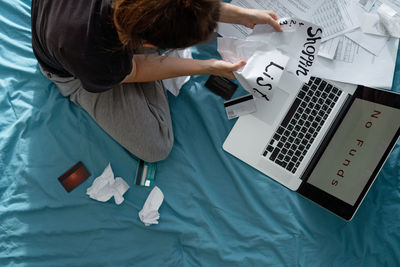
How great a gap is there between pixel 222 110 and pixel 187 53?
223mm

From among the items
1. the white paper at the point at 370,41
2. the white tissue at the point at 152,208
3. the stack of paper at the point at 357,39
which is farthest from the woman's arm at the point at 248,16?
the white tissue at the point at 152,208

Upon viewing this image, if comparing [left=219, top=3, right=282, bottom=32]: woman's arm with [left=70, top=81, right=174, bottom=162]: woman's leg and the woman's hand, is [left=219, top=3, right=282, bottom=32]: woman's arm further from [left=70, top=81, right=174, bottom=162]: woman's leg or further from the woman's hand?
[left=70, top=81, right=174, bottom=162]: woman's leg

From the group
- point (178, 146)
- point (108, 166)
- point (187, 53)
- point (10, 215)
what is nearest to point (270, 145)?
point (178, 146)

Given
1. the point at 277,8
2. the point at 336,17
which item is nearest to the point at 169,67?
the point at 277,8

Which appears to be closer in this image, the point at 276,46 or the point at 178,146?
the point at 276,46

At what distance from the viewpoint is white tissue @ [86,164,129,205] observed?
2.99 feet

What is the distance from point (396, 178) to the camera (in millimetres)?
871

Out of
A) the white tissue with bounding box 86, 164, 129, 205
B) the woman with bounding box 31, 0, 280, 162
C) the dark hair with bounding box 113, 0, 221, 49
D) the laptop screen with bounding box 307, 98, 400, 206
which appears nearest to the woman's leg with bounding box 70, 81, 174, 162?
the woman with bounding box 31, 0, 280, 162

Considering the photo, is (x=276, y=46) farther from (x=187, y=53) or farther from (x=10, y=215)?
(x=10, y=215)

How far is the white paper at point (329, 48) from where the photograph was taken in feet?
2.85

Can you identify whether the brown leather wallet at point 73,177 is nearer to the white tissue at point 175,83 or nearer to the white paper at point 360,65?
the white tissue at point 175,83

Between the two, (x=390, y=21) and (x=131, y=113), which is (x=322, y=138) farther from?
(x=131, y=113)

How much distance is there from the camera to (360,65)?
0.86 metres

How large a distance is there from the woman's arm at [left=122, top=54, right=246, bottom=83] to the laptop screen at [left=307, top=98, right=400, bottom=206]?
0.34 metres
